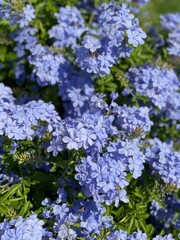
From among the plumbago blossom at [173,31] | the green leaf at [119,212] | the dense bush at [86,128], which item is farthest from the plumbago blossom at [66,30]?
the green leaf at [119,212]

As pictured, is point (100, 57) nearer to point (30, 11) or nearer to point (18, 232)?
point (30, 11)

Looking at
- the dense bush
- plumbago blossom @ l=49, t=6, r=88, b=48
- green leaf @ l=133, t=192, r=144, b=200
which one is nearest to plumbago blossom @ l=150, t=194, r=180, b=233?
the dense bush

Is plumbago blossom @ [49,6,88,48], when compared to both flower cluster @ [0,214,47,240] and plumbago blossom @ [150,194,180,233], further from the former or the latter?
flower cluster @ [0,214,47,240]

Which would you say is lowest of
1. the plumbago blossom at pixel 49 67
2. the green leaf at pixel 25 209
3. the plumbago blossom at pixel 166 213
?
the plumbago blossom at pixel 166 213

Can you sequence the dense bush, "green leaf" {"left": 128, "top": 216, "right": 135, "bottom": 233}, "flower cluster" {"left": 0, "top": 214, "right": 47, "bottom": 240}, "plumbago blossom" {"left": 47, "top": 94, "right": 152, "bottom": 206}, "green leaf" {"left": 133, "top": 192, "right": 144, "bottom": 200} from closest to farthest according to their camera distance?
"flower cluster" {"left": 0, "top": 214, "right": 47, "bottom": 240} < "plumbago blossom" {"left": 47, "top": 94, "right": 152, "bottom": 206} < the dense bush < "green leaf" {"left": 128, "top": 216, "right": 135, "bottom": 233} < "green leaf" {"left": 133, "top": 192, "right": 144, "bottom": 200}

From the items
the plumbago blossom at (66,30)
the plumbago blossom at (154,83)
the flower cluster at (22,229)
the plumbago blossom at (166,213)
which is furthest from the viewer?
the plumbago blossom at (66,30)

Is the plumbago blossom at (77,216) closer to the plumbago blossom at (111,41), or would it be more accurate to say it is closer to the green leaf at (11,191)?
the green leaf at (11,191)


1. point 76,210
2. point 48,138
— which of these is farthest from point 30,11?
point 76,210
